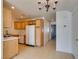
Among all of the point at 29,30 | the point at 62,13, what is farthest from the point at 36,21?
the point at 62,13

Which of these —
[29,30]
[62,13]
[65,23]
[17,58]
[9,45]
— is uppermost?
[62,13]

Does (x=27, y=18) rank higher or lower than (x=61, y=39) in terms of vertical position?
higher

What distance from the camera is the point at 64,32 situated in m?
5.08

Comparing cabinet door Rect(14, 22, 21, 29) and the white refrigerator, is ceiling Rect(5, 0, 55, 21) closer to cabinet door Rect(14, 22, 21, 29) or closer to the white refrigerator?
the white refrigerator

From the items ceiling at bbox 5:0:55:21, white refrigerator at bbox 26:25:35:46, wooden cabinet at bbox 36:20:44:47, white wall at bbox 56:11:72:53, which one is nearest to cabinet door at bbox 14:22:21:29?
white refrigerator at bbox 26:25:35:46

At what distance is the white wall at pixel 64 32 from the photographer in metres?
4.96

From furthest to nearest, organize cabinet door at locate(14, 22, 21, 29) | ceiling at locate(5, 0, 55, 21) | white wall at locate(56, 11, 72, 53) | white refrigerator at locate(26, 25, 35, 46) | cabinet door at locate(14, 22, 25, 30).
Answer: cabinet door at locate(14, 22, 21, 29) → cabinet door at locate(14, 22, 25, 30) → white refrigerator at locate(26, 25, 35, 46) → white wall at locate(56, 11, 72, 53) → ceiling at locate(5, 0, 55, 21)

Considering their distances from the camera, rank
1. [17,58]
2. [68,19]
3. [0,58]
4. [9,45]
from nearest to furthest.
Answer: [0,58]
[9,45]
[17,58]
[68,19]

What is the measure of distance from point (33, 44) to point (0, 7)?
559 cm

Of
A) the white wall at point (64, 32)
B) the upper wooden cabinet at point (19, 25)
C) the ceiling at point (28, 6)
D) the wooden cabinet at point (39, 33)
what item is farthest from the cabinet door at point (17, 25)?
the white wall at point (64, 32)

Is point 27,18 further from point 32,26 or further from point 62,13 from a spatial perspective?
point 62,13

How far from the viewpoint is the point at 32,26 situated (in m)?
6.78

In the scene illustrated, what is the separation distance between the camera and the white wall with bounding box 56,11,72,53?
4.96 m

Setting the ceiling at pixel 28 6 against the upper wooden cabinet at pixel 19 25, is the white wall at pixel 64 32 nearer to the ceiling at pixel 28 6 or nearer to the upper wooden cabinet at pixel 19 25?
the ceiling at pixel 28 6
